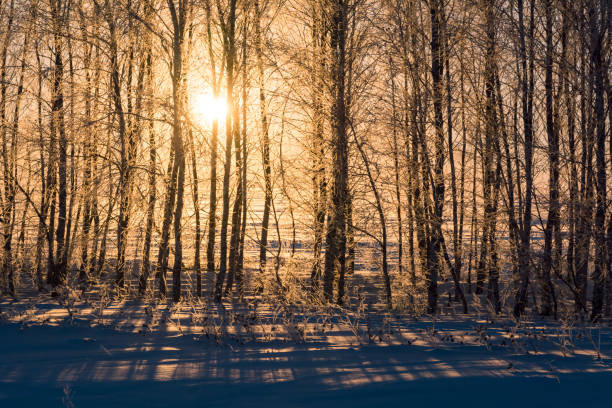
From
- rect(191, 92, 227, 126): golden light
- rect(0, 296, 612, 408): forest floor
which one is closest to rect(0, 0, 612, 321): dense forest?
rect(191, 92, 227, 126): golden light

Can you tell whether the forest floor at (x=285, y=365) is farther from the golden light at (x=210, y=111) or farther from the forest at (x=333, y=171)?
the golden light at (x=210, y=111)

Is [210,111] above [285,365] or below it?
above

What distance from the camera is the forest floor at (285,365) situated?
363 centimetres

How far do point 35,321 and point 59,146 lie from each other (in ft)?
22.2

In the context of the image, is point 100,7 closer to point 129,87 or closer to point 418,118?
point 129,87

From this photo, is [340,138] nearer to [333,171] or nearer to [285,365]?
[333,171]

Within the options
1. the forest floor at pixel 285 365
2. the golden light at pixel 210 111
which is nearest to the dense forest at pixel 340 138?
the golden light at pixel 210 111

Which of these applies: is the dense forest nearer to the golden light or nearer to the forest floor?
the golden light

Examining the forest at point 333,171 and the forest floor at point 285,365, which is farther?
the forest at point 333,171

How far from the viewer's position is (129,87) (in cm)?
1376

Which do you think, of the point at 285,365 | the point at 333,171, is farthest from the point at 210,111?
the point at 285,365

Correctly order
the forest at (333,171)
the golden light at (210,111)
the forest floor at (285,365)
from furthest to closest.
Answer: the golden light at (210,111) < the forest at (333,171) < the forest floor at (285,365)

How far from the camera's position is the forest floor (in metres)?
3.63

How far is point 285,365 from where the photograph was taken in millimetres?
4445
